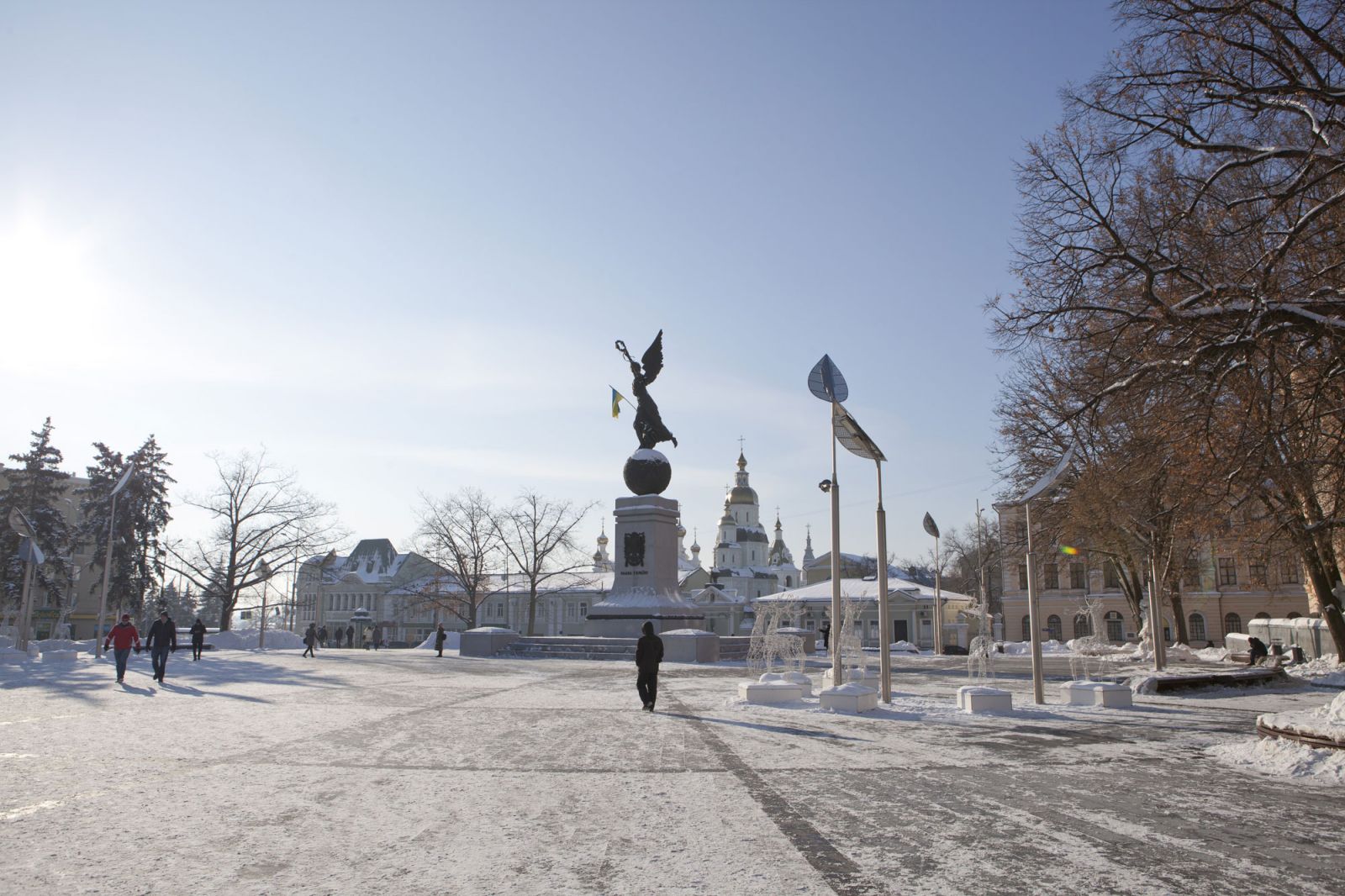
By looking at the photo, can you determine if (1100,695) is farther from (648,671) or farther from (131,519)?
(131,519)

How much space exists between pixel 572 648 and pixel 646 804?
2472 cm

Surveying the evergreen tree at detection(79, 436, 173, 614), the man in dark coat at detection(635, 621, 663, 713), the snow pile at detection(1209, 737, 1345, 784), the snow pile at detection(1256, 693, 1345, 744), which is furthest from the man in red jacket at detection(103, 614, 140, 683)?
the evergreen tree at detection(79, 436, 173, 614)

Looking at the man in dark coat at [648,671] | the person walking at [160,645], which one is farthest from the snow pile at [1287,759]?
the person walking at [160,645]

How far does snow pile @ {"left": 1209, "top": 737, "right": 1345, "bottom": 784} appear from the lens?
26.6ft

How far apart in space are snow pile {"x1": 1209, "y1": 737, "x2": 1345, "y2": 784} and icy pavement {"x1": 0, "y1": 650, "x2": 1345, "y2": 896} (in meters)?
0.25

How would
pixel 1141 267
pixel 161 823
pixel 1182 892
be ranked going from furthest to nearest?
pixel 1141 267, pixel 161 823, pixel 1182 892

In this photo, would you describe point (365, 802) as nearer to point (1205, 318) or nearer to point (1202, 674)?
point (1205, 318)

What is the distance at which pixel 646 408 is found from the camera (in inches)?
1437

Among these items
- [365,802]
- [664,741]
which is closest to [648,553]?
[664,741]

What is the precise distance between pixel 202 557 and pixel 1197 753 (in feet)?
168

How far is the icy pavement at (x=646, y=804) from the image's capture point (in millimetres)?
5191

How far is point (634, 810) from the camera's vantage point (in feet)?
22.7

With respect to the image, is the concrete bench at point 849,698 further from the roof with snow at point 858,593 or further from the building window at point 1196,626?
the building window at point 1196,626

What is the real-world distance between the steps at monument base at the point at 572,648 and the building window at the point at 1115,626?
4595cm
